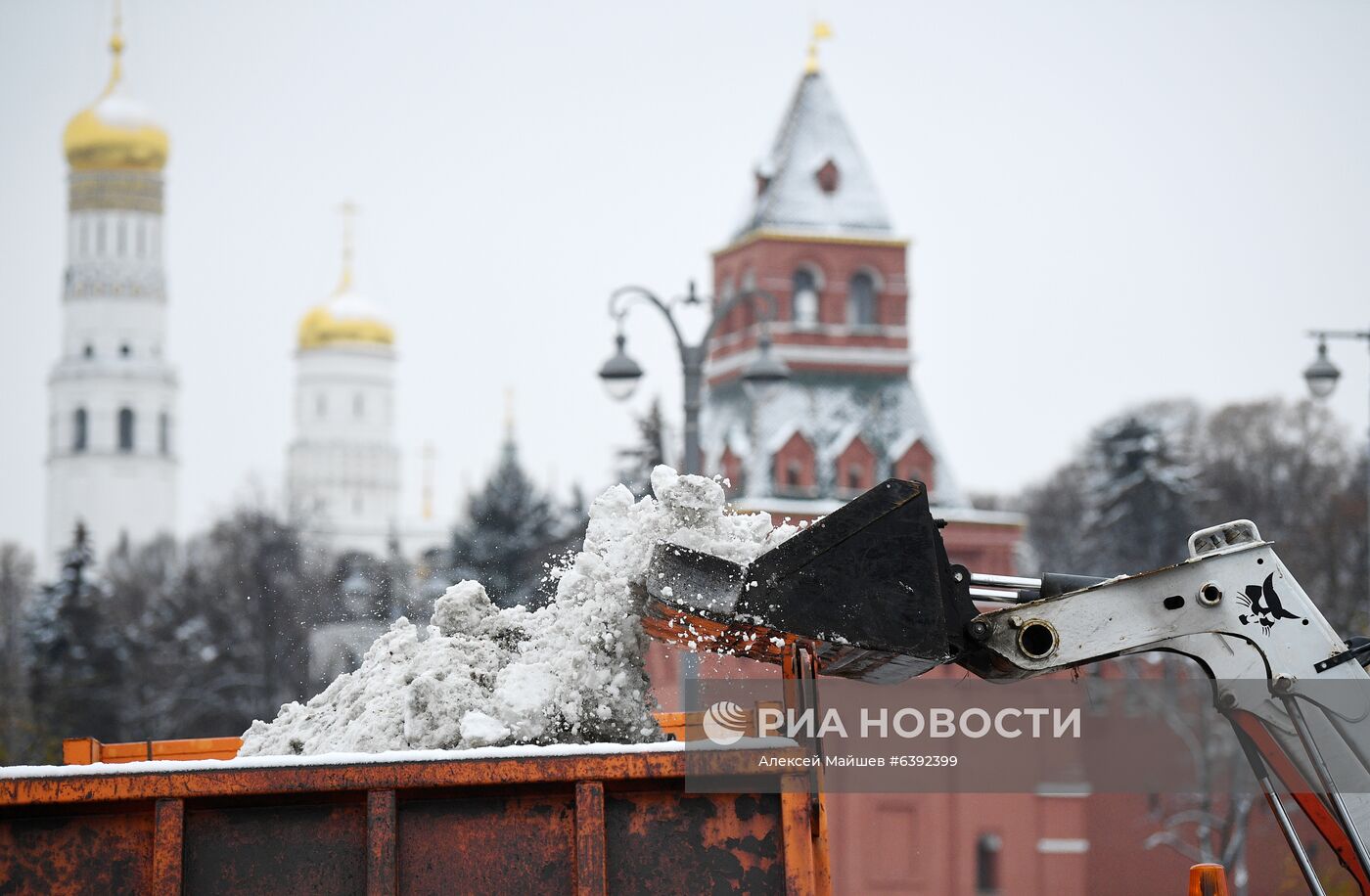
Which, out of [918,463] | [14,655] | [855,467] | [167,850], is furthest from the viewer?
[14,655]

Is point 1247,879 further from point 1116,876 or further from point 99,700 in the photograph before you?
point 99,700

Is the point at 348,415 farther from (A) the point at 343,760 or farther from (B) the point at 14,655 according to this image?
(A) the point at 343,760

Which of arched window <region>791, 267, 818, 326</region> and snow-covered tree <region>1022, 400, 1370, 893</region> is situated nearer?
snow-covered tree <region>1022, 400, 1370, 893</region>

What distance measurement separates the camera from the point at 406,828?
7336 mm

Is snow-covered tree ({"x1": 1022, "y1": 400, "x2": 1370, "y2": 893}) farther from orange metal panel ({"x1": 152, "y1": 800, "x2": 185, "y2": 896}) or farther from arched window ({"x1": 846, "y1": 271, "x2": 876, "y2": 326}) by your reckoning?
orange metal panel ({"x1": 152, "y1": 800, "x2": 185, "y2": 896})

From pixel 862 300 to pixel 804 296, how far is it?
1674 mm

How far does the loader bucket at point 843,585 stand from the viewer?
795cm

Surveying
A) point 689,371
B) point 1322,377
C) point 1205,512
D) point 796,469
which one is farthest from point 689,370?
point 1205,512

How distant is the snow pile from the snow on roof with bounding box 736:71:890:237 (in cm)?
5665

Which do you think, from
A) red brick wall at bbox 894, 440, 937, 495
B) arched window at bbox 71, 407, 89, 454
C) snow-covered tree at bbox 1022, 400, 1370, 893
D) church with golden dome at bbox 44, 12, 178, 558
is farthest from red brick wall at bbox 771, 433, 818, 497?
arched window at bbox 71, 407, 89, 454

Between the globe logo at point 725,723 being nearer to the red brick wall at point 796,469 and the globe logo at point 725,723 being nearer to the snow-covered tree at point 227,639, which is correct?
the red brick wall at point 796,469

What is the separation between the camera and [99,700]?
76.3 meters

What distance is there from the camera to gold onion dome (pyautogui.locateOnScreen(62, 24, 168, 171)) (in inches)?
6078

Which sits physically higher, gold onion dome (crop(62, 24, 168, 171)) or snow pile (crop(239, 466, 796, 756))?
gold onion dome (crop(62, 24, 168, 171))
